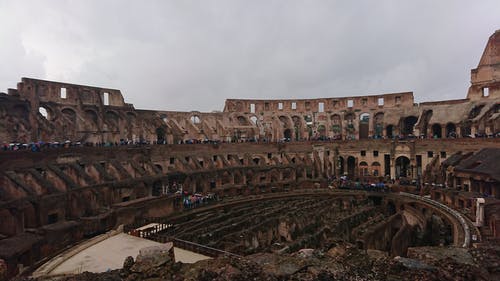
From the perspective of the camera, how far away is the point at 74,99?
110 ft

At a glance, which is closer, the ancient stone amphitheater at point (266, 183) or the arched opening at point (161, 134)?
the ancient stone amphitheater at point (266, 183)

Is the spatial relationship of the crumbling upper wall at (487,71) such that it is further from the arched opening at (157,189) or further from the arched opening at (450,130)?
the arched opening at (157,189)

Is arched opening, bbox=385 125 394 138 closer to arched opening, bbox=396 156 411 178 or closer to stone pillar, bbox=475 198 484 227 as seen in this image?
arched opening, bbox=396 156 411 178

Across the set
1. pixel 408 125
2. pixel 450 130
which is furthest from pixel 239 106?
pixel 450 130

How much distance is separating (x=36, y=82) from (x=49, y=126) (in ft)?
14.9

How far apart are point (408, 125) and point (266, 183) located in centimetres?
2407

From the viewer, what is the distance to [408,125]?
1746 inches

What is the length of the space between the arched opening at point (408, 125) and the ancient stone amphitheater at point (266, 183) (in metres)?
0.16

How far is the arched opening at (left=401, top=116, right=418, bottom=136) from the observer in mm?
43312

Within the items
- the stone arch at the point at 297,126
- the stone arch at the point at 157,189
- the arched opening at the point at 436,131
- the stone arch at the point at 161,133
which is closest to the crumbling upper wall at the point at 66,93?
the stone arch at the point at 161,133

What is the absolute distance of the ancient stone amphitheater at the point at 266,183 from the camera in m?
8.19

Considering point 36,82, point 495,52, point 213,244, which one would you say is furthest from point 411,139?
point 36,82

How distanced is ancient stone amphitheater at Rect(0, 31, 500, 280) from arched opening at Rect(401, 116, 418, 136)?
163 mm

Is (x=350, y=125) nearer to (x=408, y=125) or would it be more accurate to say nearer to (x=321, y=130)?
(x=321, y=130)
